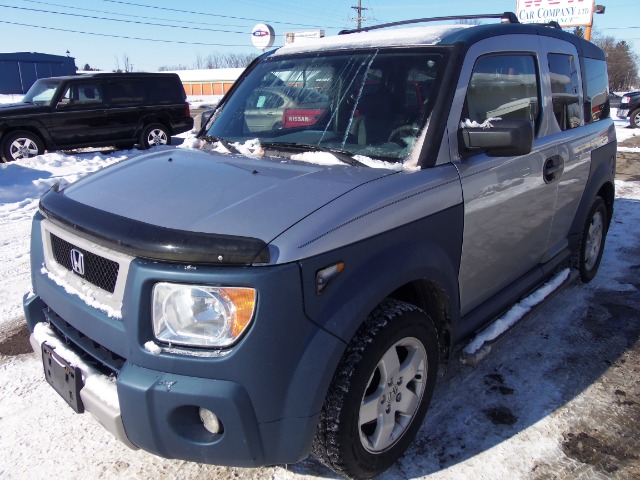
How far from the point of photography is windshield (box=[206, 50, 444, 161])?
2.63 meters

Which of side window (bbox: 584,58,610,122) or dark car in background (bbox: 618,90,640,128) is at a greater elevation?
side window (bbox: 584,58,610,122)

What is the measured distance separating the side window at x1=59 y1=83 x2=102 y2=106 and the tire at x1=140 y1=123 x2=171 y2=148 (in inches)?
51.5

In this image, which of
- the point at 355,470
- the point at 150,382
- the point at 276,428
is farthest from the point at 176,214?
the point at 355,470

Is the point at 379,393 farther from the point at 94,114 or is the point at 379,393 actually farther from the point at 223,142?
the point at 94,114

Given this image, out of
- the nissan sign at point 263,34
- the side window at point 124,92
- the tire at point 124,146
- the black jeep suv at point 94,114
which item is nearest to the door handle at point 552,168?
the black jeep suv at point 94,114

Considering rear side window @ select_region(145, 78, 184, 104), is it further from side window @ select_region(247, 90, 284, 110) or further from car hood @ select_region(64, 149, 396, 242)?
car hood @ select_region(64, 149, 396, 242)

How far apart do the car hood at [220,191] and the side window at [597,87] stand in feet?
9.17

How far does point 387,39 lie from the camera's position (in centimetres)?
296

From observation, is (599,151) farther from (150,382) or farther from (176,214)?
(150,382)

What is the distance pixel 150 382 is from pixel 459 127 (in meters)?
1.86

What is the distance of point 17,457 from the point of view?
2504 mm

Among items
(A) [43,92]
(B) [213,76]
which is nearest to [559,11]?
(A) [43,92]

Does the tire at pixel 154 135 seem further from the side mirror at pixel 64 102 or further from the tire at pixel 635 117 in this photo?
the tire at pixel 635 117

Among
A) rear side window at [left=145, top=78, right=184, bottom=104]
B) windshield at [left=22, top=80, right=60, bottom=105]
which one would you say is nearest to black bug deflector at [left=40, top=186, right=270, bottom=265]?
windshield at [left=22, top=80, right=60, bottom=105]
